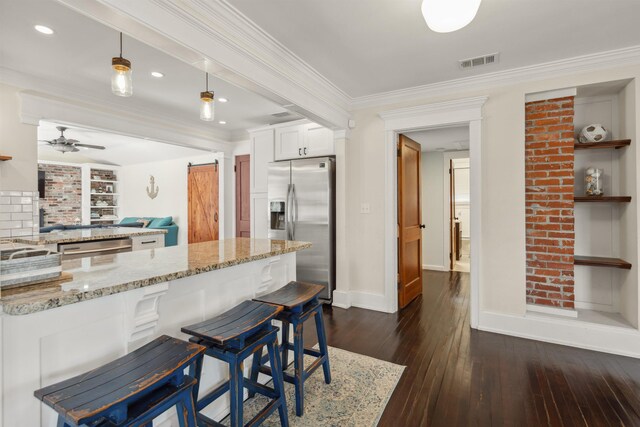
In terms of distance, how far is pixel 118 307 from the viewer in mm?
1290

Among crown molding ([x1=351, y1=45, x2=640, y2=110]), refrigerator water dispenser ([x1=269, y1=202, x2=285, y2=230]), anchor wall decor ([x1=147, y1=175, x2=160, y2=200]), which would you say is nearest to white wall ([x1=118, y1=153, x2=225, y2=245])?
anchor wall decor ([x1=147, y1=175, x2=160, y2=200])

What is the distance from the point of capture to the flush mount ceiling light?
4.92 feet

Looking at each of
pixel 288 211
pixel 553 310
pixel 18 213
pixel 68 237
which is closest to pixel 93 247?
pixel 68 237

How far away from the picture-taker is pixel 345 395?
2.02 meters

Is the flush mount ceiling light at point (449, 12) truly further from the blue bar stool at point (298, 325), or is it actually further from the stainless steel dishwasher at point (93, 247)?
the stainless steel dishwasher at point (93, 247)

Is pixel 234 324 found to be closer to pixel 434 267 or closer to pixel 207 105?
pixel 207 105

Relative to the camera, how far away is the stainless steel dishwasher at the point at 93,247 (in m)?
3.04

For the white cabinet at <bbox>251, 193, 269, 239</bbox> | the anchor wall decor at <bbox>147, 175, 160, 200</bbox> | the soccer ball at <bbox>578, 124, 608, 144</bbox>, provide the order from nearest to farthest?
the soccer ball at <bbox>578, 124, 608, 144</bbox> → the white cabinet at <bbox>251, 193, 269, 239</bbox> → the anchor wall decor at <bbox>147, 175, 160, 200</bbox>

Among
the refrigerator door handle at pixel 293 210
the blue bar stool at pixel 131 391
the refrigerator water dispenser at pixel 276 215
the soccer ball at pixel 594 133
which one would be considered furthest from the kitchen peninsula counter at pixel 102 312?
the soccer ball at pixel 594 133

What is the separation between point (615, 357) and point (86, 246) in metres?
4.91

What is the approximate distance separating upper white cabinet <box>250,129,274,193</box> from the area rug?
2701mm

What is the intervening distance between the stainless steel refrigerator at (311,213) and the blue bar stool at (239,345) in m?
2.12

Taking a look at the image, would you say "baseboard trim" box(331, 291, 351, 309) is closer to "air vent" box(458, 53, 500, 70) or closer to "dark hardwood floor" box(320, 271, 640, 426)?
"dark hardwood floor" box(320, 271, 640, 426)

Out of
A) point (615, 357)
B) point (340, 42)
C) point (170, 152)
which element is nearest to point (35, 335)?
point (340, 42)
